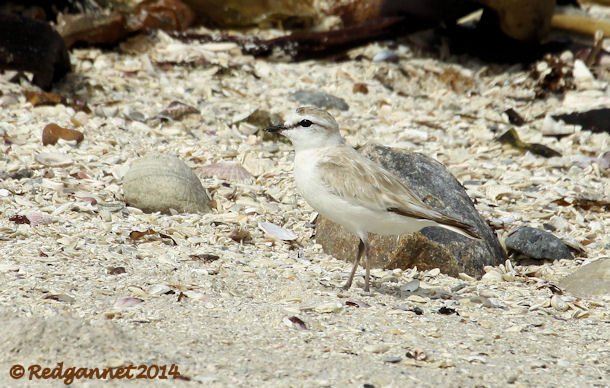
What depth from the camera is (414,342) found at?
4516 millimetres

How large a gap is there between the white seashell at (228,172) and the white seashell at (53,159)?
983 mm

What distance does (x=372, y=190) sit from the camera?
206 inches

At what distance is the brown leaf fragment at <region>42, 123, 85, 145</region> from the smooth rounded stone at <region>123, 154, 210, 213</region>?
113 cm

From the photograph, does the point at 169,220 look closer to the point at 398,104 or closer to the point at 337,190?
the point at 337,190

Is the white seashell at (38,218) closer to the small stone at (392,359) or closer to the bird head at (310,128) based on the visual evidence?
the bird head at (310,128)

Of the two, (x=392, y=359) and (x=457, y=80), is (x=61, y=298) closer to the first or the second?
(x=392, y=359)

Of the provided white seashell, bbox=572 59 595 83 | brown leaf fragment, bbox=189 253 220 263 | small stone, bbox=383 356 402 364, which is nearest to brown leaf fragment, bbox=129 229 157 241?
brown leaf fragment, bbox=189 253 220 263

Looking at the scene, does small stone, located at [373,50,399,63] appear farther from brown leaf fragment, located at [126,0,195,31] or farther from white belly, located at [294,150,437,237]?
white belly, located at [294,150,437,237]

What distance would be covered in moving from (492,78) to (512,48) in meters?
0.46

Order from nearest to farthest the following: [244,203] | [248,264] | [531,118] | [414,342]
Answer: [414,342] < [248,264] < [244,203] < [531,118]

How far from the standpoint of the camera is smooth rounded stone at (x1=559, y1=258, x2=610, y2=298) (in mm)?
5590

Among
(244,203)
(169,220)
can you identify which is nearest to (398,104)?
(244,203)

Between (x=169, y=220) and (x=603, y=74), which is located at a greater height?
(x=603, y=74)

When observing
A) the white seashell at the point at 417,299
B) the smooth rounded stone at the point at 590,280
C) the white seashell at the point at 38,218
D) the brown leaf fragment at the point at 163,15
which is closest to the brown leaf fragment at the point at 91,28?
the brown leaf fragment at the point at 163,15
